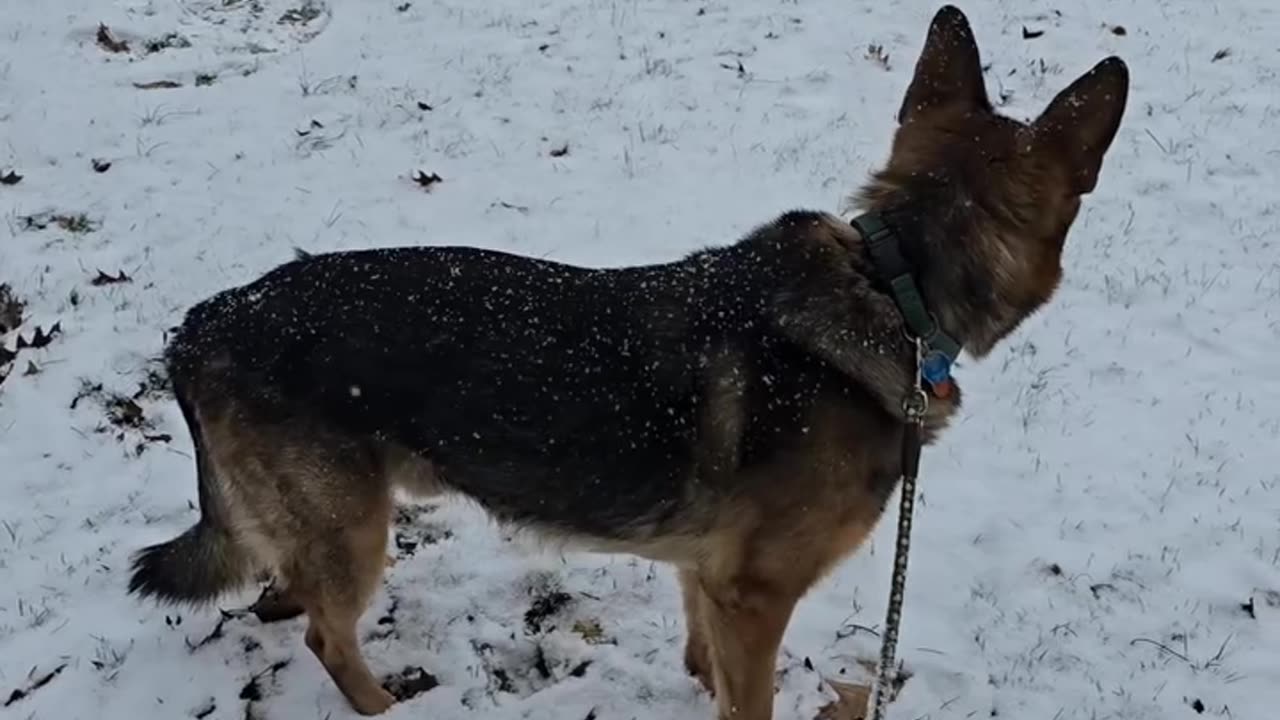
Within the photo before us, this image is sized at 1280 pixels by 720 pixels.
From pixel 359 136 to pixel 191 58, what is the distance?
2.04m

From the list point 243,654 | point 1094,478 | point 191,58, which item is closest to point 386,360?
point 243,654

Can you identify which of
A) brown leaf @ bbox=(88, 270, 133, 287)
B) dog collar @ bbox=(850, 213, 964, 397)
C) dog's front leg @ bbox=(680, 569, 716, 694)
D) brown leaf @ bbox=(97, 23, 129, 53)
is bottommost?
brown leaf @ bbox=(88, 270, 133, 287)

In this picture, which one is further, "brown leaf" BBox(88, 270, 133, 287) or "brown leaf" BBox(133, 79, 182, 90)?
"brown leaf" BBox(133, 79, 182, 90)

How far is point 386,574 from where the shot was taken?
188 inches

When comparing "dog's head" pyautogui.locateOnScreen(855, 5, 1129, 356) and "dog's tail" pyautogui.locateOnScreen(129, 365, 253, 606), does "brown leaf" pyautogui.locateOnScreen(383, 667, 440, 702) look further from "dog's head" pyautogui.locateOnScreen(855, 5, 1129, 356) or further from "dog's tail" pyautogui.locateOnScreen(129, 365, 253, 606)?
"dog's head" pyautogui.locateOnScreen(855, 5, 1129, 356)

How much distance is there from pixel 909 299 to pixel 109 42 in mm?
8302

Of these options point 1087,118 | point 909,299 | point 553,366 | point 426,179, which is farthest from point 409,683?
point 426,179

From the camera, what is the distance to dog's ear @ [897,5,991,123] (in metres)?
3.54

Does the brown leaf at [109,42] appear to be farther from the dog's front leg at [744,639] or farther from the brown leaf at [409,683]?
the dog's front leg at [744,639]

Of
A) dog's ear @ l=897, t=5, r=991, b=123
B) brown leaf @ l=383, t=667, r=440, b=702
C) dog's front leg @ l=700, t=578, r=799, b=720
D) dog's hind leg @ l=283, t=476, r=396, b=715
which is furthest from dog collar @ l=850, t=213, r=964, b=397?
brown leaf @ l=383, t=667, r=440, b=702

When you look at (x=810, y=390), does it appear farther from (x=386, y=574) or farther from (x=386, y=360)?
(x=386, y=574)

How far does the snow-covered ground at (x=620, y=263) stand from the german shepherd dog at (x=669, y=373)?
0.72 m

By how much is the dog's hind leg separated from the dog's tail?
0.21 meters

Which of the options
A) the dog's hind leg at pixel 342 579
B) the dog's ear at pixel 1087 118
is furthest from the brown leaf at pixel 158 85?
the dog's ear at pixel 1087 118
